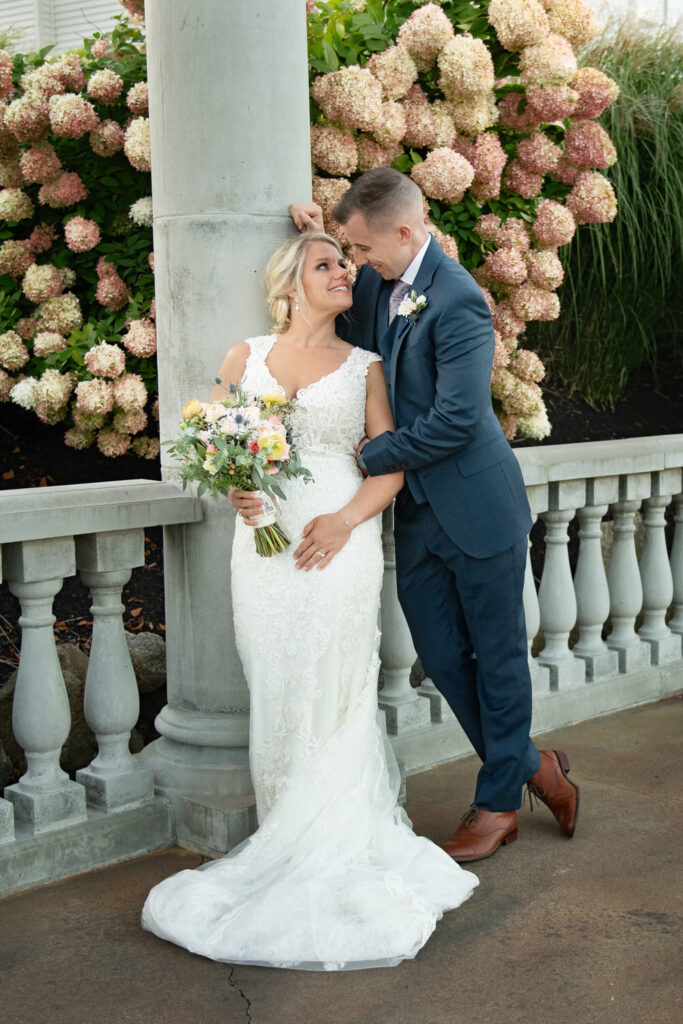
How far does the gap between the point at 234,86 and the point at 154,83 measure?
12.1 inches

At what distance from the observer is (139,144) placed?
17.1 ft

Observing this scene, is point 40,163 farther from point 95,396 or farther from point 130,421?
point 130,421

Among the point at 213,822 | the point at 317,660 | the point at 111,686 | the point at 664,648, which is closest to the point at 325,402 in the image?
the point at 317,660

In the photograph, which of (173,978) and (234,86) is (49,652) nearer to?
(173,978)

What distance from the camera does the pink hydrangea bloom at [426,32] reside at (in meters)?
5.19

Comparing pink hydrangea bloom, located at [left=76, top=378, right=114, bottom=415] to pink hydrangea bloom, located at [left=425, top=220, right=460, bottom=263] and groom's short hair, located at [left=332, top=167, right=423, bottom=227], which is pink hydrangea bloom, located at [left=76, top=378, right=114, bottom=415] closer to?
pink hydrangea bloom, located at [left=425, top=220, right=460, bottom=263]

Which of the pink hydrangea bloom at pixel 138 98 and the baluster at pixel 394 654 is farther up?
the pink hydrangea bloom at pixel 138 98

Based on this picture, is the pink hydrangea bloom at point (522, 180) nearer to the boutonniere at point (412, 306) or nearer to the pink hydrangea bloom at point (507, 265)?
the pink hydrangea bloom at point (507, 265)

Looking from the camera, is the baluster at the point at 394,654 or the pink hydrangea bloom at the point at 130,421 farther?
the pink hydrangea bloom at the point at 130,421

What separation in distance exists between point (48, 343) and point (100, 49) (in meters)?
1.51

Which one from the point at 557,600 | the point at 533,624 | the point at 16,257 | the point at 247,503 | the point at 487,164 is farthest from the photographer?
the point at 16,257

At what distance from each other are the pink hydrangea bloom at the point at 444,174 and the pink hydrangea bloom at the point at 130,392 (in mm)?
1651

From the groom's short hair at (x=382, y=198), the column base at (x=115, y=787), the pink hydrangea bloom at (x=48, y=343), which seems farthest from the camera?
the pink hydrangea bloom at (x=48, y=343)

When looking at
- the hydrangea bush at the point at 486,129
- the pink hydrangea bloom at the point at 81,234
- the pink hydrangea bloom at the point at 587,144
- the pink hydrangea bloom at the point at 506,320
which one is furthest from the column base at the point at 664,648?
the pink hydrangea bloom at the point at 81,234
